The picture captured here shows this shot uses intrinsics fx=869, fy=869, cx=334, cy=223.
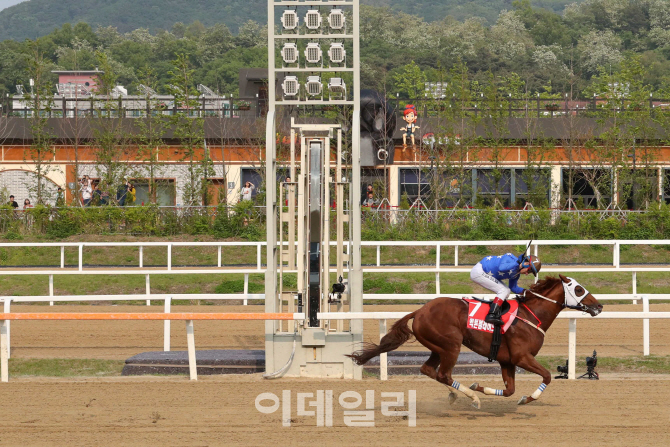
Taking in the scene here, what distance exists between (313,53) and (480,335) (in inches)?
126

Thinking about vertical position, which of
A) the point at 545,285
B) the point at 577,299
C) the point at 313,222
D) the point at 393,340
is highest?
the point at 313,222

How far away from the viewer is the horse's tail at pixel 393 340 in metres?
6.74

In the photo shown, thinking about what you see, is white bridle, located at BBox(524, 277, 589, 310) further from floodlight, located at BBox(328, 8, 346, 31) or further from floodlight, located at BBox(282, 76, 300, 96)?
floodlight, located at BBox(328, 8, 346, 31)

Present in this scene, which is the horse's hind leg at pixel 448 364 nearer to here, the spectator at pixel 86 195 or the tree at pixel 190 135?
the tree at pixel 190 135

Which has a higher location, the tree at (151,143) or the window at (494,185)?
the tree at (151,143)

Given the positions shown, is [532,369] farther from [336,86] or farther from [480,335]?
[336,86]

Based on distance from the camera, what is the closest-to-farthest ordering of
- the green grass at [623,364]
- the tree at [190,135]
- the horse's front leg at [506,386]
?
the horse's front leg at [506,386]
the green grass at [623,364]
the tree at [190,135]

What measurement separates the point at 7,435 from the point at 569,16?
123046 millimetres

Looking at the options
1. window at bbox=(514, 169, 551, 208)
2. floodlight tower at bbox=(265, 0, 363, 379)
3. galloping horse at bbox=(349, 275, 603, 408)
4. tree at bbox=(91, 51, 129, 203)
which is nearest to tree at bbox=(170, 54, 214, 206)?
tree at bbox=(91, 51, 129, 203)

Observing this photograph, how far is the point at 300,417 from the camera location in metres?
6.26

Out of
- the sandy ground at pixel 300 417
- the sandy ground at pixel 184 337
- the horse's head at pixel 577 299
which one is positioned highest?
the horse's head at pixel 577 299

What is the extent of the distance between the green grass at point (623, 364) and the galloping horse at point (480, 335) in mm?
1811

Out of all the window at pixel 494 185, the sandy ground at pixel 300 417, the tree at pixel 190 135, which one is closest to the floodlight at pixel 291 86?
the sandy ground at pixel 300 417

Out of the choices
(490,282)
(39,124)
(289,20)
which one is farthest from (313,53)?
(39,124)
